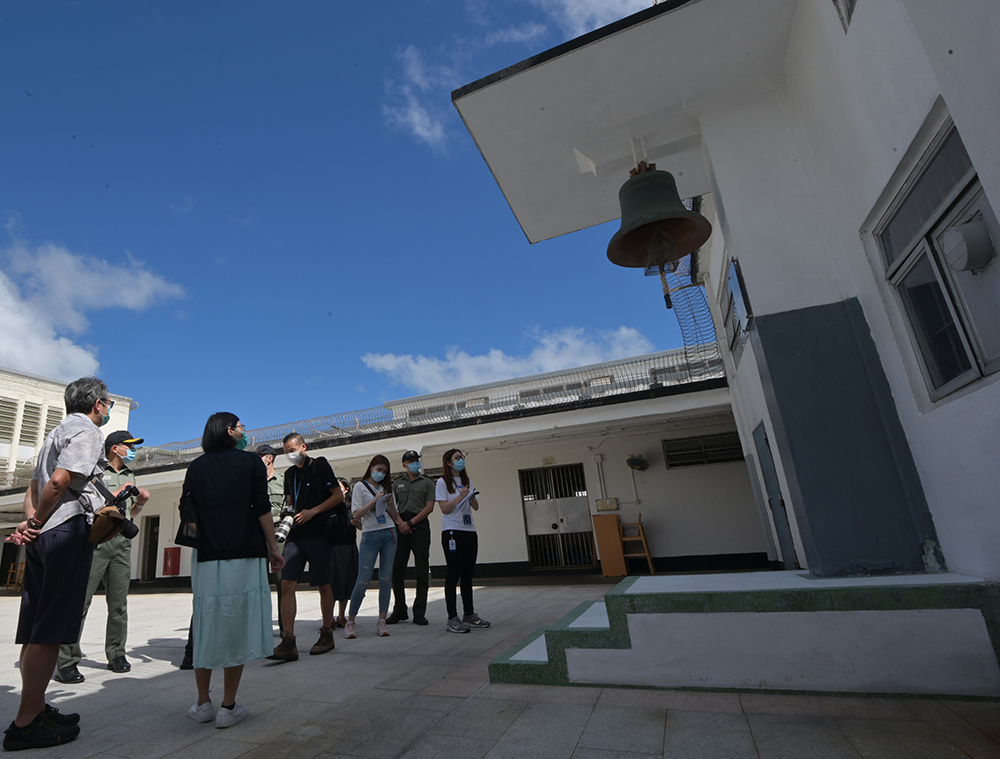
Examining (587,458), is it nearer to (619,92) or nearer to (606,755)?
(619,92)

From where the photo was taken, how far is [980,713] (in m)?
1.89

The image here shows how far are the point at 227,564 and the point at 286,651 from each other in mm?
1467

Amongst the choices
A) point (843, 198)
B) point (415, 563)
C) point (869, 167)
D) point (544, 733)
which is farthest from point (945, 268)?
point (415, 563)

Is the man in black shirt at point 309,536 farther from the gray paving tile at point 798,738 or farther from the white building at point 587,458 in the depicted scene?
the white building at point 587,458

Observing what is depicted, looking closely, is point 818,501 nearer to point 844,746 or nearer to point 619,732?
point 844,746

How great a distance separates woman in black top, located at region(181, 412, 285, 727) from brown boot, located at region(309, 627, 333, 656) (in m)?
1.34

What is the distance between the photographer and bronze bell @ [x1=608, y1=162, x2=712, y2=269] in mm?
3113

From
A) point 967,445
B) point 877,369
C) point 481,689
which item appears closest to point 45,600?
point 481,689

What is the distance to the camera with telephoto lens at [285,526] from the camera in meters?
3.50

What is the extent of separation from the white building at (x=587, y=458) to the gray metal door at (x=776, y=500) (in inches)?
127

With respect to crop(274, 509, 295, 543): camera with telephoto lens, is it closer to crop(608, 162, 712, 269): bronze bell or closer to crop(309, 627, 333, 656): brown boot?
crop(309, 627, 333, 656): brown boot

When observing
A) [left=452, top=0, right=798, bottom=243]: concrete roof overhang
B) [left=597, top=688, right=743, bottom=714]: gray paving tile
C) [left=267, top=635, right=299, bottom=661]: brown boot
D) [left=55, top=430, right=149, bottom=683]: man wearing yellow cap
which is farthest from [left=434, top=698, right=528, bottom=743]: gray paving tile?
[left=452, top=0, right=798, bottom=243]: concrete roof overhang

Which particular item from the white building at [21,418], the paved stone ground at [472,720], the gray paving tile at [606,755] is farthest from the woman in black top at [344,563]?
the white building at [21,418]

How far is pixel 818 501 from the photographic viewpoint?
2793mm
